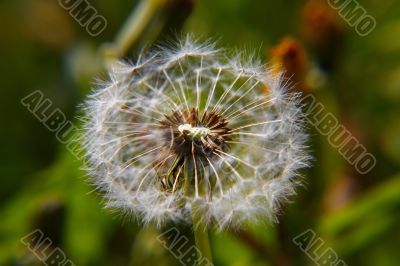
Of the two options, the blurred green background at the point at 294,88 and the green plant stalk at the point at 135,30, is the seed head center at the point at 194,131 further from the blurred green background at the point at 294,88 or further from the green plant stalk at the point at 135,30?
the green plant stalk at the point at 135,30

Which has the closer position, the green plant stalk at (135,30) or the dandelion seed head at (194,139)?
the dandelion seed head at (194,139)

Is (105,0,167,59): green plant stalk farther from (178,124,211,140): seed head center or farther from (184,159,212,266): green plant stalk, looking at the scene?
(184,159,212,266): green plant stalk

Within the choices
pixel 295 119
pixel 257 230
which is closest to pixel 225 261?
pixel 257 230

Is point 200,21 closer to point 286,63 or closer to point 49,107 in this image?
point 49,107

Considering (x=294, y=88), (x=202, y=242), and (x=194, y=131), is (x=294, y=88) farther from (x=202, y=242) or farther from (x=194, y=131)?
(x=202, y=242)

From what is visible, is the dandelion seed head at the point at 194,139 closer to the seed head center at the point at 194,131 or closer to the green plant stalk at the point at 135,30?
the seed head center at the point at 194,131

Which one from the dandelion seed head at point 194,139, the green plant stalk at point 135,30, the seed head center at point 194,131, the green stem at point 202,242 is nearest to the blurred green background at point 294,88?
the green plant stalk at point 135,30

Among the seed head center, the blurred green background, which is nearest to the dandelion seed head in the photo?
the seed head center

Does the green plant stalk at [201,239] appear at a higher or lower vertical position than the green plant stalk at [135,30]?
lower

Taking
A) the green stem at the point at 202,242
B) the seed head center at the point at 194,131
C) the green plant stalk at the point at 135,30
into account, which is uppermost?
the green plant stalk at the point at 135,30
